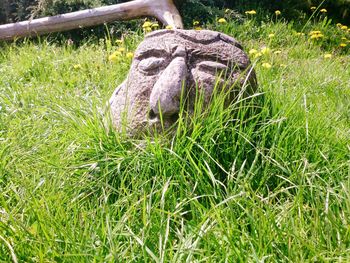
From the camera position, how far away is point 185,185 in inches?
83.9

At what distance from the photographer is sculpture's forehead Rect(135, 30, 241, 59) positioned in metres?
2.60

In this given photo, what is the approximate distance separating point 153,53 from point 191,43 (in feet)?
0.78

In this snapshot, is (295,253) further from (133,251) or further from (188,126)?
(188,126)

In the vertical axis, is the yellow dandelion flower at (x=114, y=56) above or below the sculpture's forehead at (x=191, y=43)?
below

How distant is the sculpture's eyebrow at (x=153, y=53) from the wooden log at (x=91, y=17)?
3234 millimetres

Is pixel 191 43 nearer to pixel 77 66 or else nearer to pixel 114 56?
pixel 114 56

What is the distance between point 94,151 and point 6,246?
770mm

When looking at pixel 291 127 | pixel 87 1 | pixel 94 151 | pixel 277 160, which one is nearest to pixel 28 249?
pixel 94 151

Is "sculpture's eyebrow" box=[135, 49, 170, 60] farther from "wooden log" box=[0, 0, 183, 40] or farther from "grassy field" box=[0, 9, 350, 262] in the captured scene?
"wooden log" box=[0, 0, 183, 40]

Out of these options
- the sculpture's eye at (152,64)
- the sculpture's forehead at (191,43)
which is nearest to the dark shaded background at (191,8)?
the sculpture's forehead at (191,43)

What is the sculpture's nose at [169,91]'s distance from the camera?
2348 mm

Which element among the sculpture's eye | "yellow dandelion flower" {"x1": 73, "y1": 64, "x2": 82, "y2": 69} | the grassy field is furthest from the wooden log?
the sculpture's eye

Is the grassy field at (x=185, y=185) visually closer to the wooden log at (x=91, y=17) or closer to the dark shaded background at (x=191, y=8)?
the wooden log at (x=91, y=17)

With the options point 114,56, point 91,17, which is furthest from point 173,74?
point 91,17
